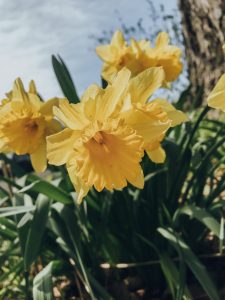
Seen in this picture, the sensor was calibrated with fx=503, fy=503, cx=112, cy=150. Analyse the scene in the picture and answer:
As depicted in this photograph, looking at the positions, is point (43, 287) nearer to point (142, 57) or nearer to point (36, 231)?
point (36, 231)

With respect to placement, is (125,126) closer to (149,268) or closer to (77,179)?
(77,179)

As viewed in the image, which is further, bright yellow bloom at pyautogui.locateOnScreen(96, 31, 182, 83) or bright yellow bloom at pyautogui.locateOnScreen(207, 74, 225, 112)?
bright yellow bloom at pyautogui.locateOnScreen(96, 31, 182, 83)

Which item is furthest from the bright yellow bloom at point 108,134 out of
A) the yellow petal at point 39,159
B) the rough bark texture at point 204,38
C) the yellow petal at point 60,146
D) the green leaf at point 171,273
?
the rough bark texture at point 204,38

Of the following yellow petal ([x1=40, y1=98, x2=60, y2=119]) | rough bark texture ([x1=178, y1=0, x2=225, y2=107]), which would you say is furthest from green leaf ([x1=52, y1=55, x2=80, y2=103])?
rough bark texture ([x1=178, y1=0, x2=225, y2=107])

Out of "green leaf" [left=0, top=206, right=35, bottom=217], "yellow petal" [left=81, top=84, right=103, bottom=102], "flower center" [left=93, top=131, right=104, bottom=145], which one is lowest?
"green leaf" [left=0, top=206, right=35, bottom=217]

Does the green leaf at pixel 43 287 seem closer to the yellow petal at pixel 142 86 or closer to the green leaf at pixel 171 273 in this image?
the green leaf at pixel 171 273

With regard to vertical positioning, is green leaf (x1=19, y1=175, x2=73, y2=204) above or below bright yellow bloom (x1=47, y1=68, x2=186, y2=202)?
below

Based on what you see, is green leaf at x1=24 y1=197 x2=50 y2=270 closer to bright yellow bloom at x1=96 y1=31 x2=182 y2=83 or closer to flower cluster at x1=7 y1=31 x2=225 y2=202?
flower cluster at x1=7 y1=31 x2=225 y2=202
